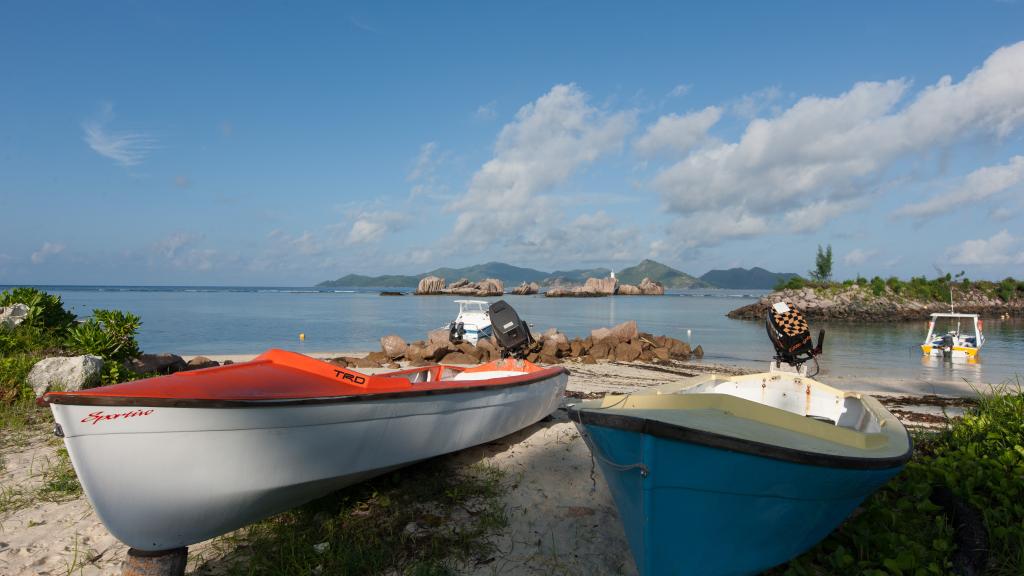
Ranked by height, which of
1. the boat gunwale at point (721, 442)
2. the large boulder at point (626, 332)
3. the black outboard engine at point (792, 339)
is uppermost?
the black outboard engine at point (792, 339)

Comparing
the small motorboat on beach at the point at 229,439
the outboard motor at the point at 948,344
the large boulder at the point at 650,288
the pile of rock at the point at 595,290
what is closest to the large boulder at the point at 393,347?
the small motorboat on beach at the point at 229,439

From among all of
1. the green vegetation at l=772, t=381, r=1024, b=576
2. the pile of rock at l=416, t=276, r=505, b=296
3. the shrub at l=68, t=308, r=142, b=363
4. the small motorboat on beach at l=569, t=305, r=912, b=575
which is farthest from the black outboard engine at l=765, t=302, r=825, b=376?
the pile of rock at l=416, t=276, r=505, b=296

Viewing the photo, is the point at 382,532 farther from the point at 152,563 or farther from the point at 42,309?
the point at 42,309

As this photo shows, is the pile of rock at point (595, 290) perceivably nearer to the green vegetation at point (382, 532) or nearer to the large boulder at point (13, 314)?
the large boulder at point (13, 314)

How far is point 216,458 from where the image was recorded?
12.4ft

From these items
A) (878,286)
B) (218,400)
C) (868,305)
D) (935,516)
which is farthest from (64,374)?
(878,286)

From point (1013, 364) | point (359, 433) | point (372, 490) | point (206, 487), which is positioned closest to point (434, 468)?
point (372, 490)

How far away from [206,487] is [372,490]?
6.24 feet

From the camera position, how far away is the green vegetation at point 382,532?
4246 mm

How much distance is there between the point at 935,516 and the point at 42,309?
13895mm

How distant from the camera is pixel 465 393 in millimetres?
5500

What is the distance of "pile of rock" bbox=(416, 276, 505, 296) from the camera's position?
118 metres

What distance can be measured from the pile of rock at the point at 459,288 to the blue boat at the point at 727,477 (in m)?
110

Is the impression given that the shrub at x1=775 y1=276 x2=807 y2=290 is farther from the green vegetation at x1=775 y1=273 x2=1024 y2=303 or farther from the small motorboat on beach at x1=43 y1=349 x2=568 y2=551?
the small motorboat on beach at x1=43 y1=349 x2=568 y2=551
